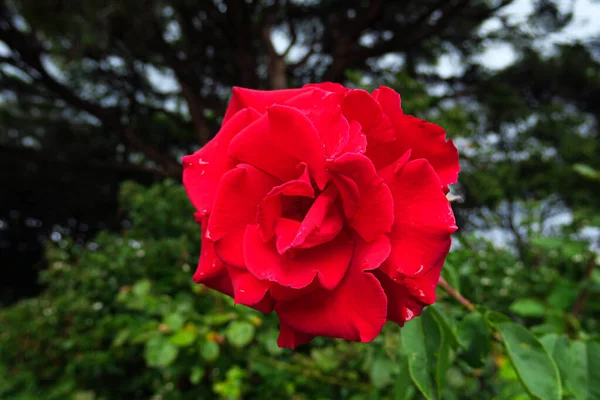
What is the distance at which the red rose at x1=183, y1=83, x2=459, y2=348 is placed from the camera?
1.09 feet

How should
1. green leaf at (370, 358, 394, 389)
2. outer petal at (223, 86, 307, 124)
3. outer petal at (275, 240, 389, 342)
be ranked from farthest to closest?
green leaf at (370, 358, 394, 389), outer petal at (223, 86, 307, 124), outer petal at (275, 240, 389, 342)

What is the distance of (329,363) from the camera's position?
101 centimetres

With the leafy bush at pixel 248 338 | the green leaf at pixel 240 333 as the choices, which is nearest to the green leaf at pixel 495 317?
the leafy bush at pixel 248 338

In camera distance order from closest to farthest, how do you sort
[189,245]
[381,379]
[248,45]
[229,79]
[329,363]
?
[381,379] → [329,363] → [189,245] → [248,45] → [229,79]

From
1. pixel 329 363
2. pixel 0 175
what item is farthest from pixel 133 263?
pixel 0 175

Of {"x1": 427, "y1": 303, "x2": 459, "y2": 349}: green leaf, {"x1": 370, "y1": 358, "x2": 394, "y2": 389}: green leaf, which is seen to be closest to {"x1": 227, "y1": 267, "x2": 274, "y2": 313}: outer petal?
{"x1": 427, "y1": 303, "x2": 459, "y2": 349}: green leaf

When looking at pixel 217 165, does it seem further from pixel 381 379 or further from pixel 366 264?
pixel 381 379

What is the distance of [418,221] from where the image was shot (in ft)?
1.10

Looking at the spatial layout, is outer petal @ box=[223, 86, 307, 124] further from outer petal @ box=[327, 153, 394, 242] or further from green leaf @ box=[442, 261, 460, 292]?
green leaf @ box=[442, 261, 460, 292]

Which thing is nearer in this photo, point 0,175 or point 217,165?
point 217,165

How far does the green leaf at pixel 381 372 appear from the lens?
0.78 metres

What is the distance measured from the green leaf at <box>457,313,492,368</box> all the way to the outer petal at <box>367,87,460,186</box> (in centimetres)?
23

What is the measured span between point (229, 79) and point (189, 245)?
196 cm

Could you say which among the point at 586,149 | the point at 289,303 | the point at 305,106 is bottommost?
the point at 586,149
